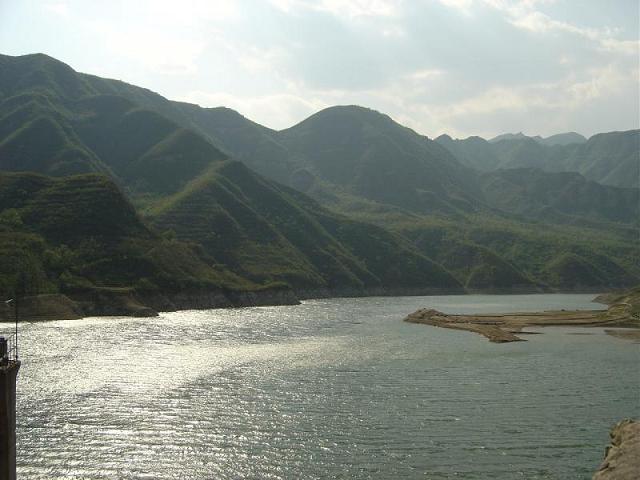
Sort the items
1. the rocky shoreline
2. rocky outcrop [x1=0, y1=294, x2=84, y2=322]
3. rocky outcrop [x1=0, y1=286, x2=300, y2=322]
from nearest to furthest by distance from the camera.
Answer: rocky outcrop [x1=0, y1=294, x2=84, y2=322]
rocky outcrop [x1=0, y1=286, x2=300, y2=322]
the rocky shoreline

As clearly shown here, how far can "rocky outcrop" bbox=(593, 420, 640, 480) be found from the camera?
103 feet

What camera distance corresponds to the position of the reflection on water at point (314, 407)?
37875mm

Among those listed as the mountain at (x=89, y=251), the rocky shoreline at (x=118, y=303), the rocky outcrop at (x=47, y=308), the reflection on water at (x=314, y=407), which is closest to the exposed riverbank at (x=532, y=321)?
the reflection on water at (x=314, y=407)

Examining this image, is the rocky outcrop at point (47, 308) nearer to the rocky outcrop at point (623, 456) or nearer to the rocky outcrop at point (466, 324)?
the rocky outcrop at point (466, 324)

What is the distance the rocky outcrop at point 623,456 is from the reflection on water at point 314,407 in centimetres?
232

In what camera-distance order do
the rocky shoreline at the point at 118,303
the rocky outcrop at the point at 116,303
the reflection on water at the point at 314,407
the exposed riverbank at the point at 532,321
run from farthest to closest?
the rocky shoreline at the point at 118,303
the rocky outcrop at the point at 116,303
the exposed riverbank at the point at 532,321
the reflection on water at the point at 314,407

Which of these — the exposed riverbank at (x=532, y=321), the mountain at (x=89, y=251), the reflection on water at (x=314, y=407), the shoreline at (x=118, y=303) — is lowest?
the exposed riverbank at (x=532, y=321)

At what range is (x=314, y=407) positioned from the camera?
5234cm

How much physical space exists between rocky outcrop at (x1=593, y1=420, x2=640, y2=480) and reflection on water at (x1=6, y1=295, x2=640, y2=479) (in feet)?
7.61

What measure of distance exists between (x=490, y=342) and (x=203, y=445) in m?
72.6

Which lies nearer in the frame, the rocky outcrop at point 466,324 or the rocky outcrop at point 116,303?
the rocky outcrop at point 466,324

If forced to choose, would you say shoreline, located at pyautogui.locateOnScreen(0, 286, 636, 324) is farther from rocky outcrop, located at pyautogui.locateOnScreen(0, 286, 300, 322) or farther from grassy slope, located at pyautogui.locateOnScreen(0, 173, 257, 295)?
grassy slope, located at pyautogui.locateOnScreen(0, 173, 257, 295)

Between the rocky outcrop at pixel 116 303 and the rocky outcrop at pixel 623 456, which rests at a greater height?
the rocky outcrop at pixel 116 303

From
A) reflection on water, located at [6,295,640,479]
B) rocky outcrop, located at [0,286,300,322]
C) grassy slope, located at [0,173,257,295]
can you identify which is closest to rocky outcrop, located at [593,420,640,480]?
reflection on water, located at [6,295,640,479]
